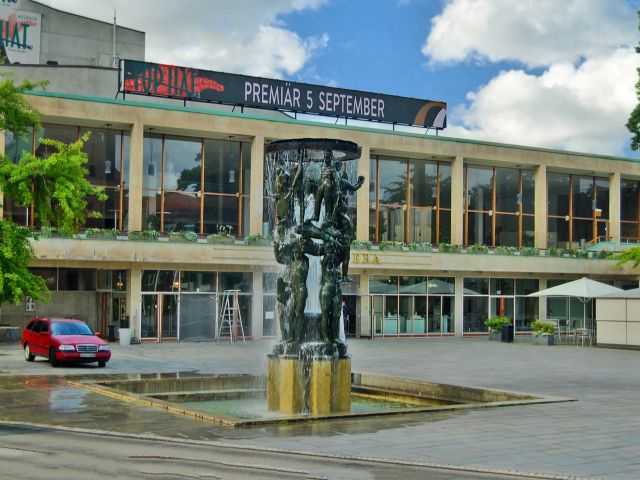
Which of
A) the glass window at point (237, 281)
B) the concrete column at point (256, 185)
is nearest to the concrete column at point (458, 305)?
the concrete column at point (256, 185)

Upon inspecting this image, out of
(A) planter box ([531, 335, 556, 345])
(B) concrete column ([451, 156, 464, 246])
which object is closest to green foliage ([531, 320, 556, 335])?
(A) planter box ([531, 335, 556, 345])

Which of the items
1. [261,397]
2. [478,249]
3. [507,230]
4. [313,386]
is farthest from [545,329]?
[313,386]

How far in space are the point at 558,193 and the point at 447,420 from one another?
40.4 m

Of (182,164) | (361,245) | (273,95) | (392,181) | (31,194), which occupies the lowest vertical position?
(361,245)

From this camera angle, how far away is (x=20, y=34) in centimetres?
5872

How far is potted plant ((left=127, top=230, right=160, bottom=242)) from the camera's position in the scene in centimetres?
3916

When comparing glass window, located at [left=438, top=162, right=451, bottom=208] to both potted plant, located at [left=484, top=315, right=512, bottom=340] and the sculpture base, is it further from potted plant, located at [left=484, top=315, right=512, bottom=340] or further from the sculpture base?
the sculpture base

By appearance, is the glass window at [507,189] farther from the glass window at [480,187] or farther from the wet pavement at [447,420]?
the wet pavement at [447,420]

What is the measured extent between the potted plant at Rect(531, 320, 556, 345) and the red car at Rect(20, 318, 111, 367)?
21.2m

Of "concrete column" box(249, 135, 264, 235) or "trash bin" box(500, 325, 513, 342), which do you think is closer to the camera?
"concrete column" box(249, 135, 264, 235)

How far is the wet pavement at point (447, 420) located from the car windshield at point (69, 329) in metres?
1.30

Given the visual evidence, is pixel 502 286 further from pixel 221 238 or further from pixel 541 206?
pixel 221 238

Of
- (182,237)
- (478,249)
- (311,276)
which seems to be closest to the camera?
(311,276)

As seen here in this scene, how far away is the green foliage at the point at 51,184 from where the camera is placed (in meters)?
23.5
